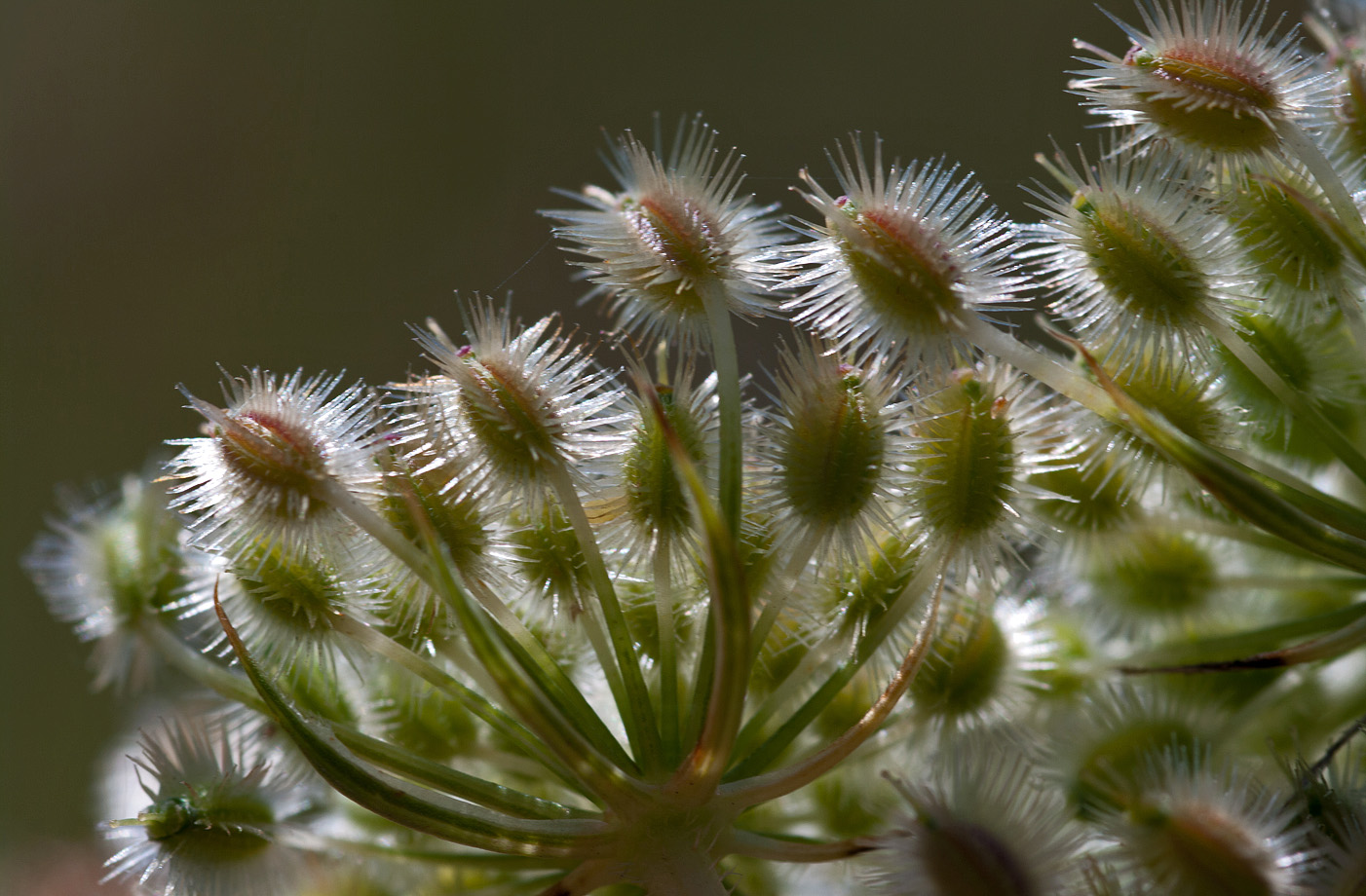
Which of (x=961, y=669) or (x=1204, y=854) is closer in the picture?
(x=1204, y=854)

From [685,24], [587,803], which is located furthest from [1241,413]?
[685,24]

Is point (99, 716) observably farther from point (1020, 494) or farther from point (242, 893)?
point (1020, 494)

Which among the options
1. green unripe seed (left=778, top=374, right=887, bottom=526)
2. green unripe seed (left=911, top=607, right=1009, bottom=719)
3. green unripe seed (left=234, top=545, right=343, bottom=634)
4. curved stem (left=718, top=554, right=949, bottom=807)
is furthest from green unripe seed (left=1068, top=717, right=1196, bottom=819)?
green unripe seed (left=234, top=545, right=343, bottom=634)

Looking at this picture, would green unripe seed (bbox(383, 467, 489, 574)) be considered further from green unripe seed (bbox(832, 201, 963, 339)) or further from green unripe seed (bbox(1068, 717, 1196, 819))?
green unripe seed (bbox(1068, 717, 1196, 819))

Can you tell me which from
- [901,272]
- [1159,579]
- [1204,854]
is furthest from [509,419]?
[1159,579]

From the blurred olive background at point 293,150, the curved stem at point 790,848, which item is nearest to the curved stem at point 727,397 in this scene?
the curved stem at point 790,848

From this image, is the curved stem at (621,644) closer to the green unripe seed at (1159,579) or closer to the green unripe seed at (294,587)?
the green unripe seed at (294,587)

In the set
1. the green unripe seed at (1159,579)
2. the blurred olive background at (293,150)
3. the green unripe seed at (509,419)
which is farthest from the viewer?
the blurred olive background at (293,150)

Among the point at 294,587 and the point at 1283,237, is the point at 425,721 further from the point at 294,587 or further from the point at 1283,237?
the point at 1283,237
